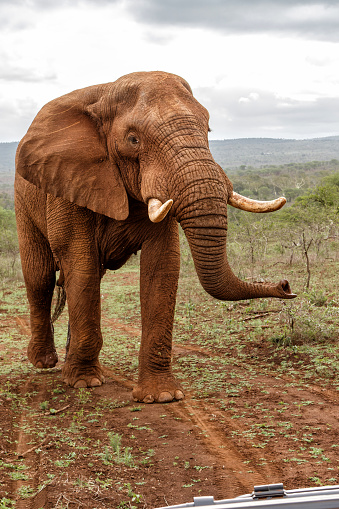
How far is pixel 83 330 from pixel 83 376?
61 cm

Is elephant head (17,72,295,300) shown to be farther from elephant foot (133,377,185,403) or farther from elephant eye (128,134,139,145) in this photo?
elephant foot (133,377,185,403)

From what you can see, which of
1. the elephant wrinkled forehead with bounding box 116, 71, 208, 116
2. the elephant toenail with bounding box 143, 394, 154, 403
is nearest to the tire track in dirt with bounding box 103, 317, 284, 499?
the elephant toenail with bounding box 143, 394, 154, 403

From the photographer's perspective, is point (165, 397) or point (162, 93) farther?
→ point (165, 397)

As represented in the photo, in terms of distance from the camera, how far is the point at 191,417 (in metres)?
5.31

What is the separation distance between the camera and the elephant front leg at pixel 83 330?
5984mm

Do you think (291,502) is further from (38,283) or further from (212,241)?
(38,283)

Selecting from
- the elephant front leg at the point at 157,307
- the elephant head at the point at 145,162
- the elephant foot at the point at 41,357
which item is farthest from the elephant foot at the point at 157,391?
the elephant foot at the point at 41,357

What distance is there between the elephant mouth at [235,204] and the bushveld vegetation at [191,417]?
1670 millimetres

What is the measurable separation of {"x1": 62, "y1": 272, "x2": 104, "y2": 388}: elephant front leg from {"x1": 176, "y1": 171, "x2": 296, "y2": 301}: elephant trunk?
1.51 m

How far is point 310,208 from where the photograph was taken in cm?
1512

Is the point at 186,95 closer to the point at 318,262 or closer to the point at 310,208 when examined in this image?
the point at 318,262

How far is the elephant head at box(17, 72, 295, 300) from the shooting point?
4742mm

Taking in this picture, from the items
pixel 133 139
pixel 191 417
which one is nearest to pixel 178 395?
pixel 191 417

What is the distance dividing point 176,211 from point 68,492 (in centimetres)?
217
